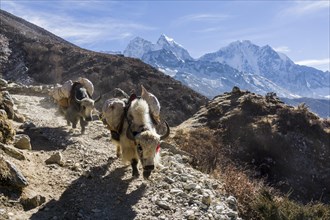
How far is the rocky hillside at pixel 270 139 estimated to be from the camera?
44.7ft

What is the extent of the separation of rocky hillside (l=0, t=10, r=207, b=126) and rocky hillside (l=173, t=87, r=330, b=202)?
958 centimetres

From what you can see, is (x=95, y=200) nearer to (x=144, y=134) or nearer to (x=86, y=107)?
(x=144, y=134)

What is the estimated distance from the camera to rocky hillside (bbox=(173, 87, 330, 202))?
13.6m

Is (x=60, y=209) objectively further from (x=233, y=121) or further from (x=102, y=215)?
(x=233, y=121)

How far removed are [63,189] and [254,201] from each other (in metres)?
3.68

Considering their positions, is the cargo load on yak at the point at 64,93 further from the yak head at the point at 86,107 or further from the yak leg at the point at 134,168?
the yak leg at the point at 134,168

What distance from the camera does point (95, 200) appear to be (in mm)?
6762

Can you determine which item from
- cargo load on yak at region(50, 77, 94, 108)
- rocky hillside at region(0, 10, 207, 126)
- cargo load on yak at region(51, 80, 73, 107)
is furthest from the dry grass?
rocky hillside at region(0, 10, 207, 126)

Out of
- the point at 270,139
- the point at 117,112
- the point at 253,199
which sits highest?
the point at 117,112

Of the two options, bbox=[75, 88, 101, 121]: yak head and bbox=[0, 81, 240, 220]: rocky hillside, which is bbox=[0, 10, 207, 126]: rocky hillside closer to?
bbox=[75, 88, 101, 121]: yak head

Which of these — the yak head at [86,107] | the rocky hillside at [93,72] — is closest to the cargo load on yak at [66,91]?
the yak head at [86,107]

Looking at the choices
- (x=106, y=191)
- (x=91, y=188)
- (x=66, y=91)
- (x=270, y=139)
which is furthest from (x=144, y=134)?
(x=270, y=139)

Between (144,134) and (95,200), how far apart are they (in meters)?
1.36

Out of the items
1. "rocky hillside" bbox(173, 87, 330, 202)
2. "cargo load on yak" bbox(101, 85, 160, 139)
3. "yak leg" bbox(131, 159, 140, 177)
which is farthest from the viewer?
"rocky hillside" bbox(173, 87, 330, 202)
